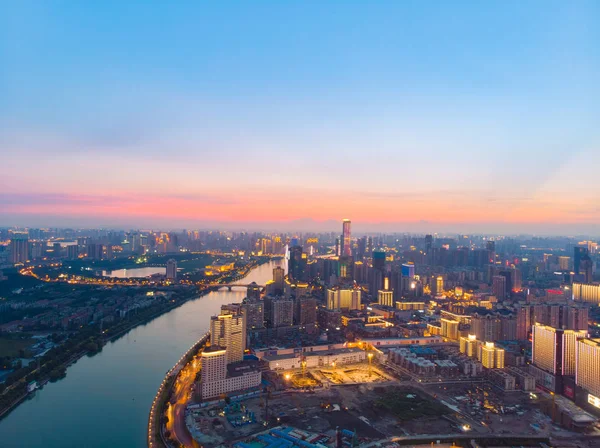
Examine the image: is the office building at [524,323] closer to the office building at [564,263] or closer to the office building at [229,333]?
the office building at [229,333]

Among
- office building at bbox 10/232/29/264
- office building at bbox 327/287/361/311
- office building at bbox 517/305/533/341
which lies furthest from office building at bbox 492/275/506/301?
office building at bbox 10/232/29/264

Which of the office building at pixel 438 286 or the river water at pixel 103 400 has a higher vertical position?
the office building at pixel 438 286

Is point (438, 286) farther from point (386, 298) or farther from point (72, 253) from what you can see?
point (72, 253)

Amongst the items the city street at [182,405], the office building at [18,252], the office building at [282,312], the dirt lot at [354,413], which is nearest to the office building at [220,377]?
the city street at [182,405]

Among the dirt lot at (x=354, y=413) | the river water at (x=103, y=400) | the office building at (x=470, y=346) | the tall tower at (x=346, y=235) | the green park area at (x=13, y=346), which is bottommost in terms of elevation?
the river water at (x=103, y=400)

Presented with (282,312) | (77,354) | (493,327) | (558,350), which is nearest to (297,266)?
(282,312)

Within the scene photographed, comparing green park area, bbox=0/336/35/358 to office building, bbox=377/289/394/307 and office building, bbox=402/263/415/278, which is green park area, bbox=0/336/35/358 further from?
office building, bbox=402/263/415/278

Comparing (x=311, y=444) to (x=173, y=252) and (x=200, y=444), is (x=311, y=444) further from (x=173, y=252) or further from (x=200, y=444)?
(x=173, y=252)

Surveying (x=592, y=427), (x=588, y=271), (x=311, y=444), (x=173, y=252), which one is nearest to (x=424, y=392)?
(x=592, y=427)
